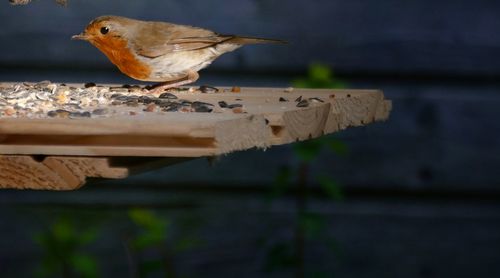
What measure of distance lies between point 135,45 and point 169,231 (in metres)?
0.94

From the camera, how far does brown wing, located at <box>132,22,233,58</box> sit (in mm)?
4395

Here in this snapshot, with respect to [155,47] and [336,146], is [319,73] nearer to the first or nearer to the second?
[336,146]

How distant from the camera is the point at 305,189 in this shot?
495cm

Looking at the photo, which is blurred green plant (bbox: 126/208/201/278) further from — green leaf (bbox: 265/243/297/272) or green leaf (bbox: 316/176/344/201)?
green leaf (bbox: 316/176/344/201)

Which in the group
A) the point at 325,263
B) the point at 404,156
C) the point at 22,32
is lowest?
the point at 325,263

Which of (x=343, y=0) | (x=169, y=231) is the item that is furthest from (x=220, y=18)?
(x=169, y=231)

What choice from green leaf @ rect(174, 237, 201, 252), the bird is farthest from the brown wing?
green leaf @ rect(174, 237, 201, 252)

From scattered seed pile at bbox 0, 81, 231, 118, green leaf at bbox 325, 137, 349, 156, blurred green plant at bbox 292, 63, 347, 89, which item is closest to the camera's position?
scattered seed pile at bbox 0, 81, 231, 118

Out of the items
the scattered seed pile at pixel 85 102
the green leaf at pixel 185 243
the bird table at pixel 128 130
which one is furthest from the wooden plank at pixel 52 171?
the green leaf at pixel 185 243

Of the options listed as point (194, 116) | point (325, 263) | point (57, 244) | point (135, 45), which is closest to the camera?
point (194, 116)

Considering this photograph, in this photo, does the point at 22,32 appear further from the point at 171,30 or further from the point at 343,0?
the point at 343,0

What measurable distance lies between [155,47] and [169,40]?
0.05 meters

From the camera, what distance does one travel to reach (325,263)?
5168 mm

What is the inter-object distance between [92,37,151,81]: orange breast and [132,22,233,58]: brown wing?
31 millimetres
